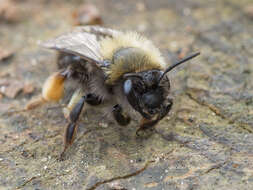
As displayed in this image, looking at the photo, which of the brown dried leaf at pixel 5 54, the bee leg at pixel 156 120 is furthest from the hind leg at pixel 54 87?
the brown dried leaf at pixel 5 54

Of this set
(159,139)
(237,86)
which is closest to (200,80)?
(237,86)

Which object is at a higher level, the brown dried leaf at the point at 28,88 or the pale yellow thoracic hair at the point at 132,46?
the pale yellow thoracic hair at the point at 132,46

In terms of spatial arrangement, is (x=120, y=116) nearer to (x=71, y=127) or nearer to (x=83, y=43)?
(x=71, y=127)

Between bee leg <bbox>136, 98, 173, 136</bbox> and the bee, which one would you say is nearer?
the bee

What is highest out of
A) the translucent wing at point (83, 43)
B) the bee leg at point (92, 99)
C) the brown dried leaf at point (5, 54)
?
the translucent wing at point (83, 43)

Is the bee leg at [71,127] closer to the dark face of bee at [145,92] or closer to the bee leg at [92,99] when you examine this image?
the bee leg at [92,99]

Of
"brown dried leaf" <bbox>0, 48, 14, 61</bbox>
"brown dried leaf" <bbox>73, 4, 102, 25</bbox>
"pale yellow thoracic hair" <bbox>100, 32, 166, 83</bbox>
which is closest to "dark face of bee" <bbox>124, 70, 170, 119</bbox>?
"pale yellow thoracic hair" <bbox>100, 32, 166, 83</bbox>

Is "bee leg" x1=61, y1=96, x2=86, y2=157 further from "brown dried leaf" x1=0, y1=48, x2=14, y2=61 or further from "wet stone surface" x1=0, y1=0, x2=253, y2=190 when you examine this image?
"brown dried leaf" x1=0, y1=48, x2=14, y2=61
